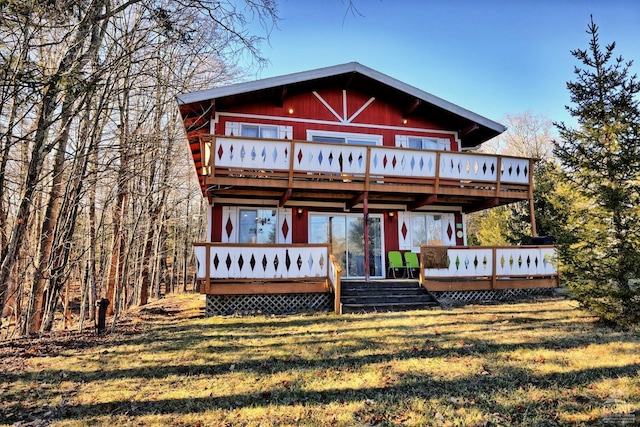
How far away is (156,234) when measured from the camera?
17297 millimetres

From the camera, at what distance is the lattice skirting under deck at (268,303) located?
954 centimetres

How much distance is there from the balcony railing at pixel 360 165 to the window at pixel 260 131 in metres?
2.27

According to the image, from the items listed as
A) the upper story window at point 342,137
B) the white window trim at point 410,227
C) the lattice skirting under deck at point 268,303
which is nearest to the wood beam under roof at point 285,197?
the upper story window at point 342,137

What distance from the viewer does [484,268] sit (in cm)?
1081

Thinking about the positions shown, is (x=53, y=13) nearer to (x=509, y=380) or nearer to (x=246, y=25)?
(x=246, y=25)

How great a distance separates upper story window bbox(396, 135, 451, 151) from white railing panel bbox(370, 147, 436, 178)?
7.74 feet

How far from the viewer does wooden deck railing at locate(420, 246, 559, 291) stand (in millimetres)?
10531

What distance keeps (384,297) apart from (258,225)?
15.9 ft

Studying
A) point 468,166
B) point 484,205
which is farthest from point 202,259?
point 484,205

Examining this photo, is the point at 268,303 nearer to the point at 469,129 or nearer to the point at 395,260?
the point at 395,260

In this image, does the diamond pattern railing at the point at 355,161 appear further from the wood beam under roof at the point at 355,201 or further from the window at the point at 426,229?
the window at the point at 426,229

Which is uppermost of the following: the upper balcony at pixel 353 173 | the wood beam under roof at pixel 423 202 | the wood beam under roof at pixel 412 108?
the wood beam under roof at pixel 412 108

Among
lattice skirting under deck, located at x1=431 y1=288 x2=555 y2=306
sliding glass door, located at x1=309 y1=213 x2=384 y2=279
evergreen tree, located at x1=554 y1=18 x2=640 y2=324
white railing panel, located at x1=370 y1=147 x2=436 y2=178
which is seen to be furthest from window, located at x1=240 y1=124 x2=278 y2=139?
evergreen tree, located at x1=554 y1=18 x2=640 y2=324

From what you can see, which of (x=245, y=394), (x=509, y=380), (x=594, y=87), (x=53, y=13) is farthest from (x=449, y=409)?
(x=594, y=87)
